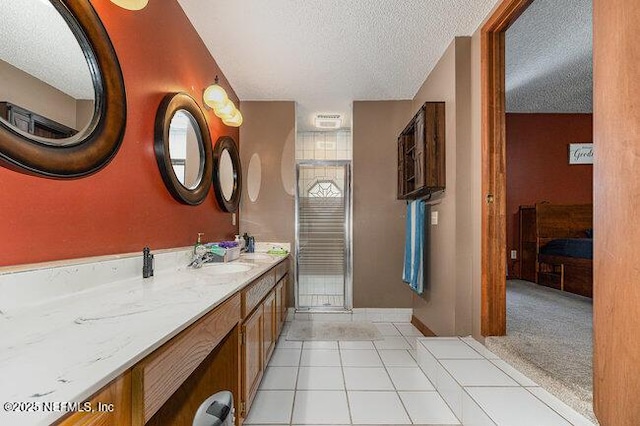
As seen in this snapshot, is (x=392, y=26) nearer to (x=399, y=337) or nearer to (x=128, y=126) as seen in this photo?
(x=128, y=126)

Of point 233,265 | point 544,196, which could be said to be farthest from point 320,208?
point 544,196

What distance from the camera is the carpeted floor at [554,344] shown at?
1337 millimetres

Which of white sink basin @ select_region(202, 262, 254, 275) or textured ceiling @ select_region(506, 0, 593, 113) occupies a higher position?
textured ceiling @ select_region(506, 0, 593, 113)

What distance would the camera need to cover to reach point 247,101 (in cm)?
341

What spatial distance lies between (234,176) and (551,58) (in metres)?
3.29

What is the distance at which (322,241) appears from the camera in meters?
3.62

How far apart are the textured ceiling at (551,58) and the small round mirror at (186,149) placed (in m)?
2.57

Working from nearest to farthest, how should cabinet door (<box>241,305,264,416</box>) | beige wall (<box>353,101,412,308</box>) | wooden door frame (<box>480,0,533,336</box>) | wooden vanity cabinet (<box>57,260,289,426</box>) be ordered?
1. wooden vanity cabinet (<box>57,260,289,426</box>)
2. cabinet door (<box>241,305,264,416</box>)
3. wooden door frame (<box>480,0,533,336</box>)
4. beige wall (<box>353,101,412,308</box>)

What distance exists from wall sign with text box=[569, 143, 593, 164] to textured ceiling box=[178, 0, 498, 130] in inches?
106

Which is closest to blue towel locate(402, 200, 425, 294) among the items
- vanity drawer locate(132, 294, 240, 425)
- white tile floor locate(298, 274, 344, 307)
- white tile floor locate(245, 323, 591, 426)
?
white tile floor locate(245, 323, 591, 426)

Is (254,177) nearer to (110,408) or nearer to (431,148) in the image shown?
(431,148)

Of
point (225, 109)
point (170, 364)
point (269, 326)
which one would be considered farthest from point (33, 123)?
point (269, 326)

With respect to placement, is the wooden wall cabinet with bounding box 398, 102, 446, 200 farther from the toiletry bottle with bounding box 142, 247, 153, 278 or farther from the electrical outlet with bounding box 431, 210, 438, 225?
the toiletry bottle with bounding box 142, 247, 153, 278

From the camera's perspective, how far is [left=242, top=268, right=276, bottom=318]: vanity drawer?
1.46 meters
